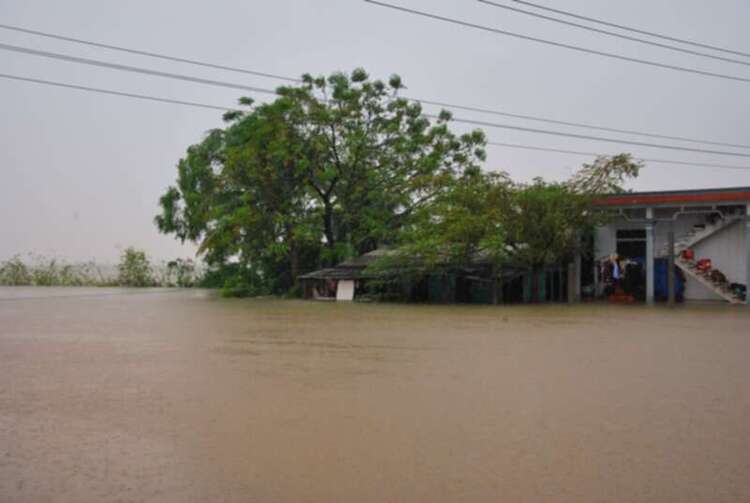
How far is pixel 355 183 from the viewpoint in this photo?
24812 millimetres

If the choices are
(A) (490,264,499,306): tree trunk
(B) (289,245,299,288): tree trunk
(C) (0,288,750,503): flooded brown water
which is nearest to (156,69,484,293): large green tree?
(B) (289,245,299,288): tree trunk

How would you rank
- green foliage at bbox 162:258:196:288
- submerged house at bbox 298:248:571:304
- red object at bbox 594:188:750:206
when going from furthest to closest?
green foliage at bbox 162:258:196:288, submerged house at bbox 298:248:571:304, red object at bbox 594:188:750:206

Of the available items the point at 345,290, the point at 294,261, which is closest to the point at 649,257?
the point at 345,290

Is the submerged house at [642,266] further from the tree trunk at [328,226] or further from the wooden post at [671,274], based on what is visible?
the tree trunk at [328,226]

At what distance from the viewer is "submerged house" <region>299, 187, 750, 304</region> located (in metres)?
20.2

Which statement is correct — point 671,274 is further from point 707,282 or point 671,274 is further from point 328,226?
point 328,226

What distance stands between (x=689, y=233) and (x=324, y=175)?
11.4m

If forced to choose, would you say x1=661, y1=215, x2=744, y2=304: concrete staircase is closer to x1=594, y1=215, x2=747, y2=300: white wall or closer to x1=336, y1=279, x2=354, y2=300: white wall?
x1=594, y1=215, x2=747, y2=300: white wall

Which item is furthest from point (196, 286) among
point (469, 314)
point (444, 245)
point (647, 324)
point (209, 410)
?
point (209, 410)

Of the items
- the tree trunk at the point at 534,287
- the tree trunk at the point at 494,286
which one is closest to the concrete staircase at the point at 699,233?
the tree trunk at the point at 534,287

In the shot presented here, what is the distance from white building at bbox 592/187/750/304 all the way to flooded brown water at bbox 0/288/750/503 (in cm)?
1043

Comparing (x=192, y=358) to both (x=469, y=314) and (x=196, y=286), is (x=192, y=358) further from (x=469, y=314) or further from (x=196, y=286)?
(x=196, y=286)

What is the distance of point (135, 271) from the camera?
32.8 metres

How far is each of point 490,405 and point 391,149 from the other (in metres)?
19.5
